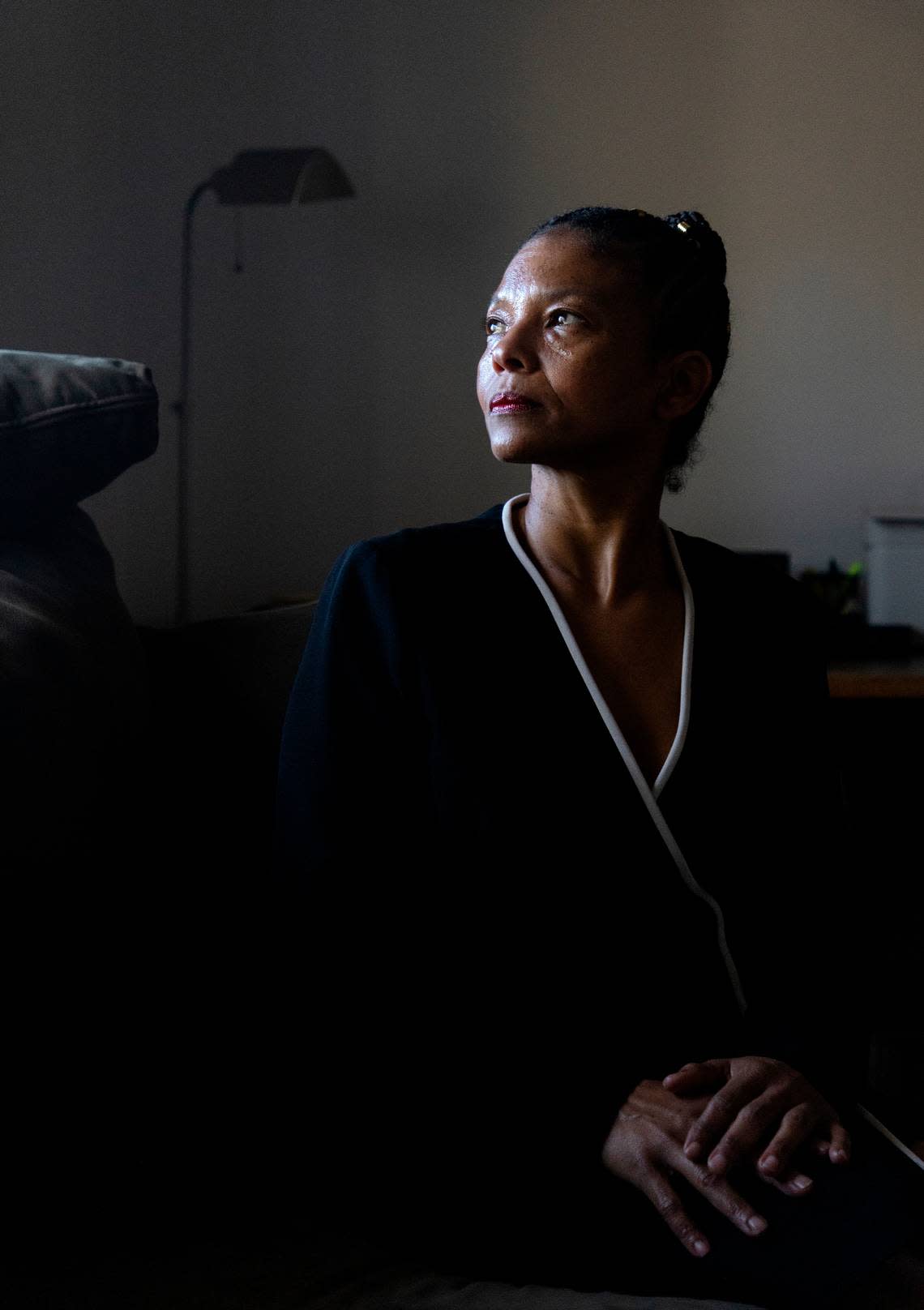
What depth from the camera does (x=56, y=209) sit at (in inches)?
76.1

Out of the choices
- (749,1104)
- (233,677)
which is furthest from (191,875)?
(749,1104)

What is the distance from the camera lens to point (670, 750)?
2.94 ft

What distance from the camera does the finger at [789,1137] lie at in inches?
29.0

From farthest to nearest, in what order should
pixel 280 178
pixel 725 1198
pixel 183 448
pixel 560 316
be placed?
pixel 183 448 < pixel 280 178 < pixel 560 316 < pixel 725 1198

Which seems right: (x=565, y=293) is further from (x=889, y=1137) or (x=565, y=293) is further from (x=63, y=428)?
(x=889, y=1137)

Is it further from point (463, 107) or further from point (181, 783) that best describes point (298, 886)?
point (463, 107)

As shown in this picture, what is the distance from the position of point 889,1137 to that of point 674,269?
661 mm

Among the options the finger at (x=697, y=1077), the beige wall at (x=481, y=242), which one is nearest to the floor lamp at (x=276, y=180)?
the beige wall at (x=481, y=242)

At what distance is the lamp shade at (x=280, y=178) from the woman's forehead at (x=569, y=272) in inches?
44.8

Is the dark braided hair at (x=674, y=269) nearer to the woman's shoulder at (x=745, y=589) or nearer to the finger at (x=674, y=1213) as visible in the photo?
the woman's shoulder at (x=745, y=589)

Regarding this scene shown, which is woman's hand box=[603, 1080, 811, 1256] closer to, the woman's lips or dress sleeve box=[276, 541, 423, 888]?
dress sleeve box=[276, 541, 423, 888]

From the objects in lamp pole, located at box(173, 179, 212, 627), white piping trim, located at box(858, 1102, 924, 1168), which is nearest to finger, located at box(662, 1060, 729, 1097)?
white piping trim, located at box(858, 1102, 924, 1168)

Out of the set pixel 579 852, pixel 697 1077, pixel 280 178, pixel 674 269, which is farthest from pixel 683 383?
pixel 280 178

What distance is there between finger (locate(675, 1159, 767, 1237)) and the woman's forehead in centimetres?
62
